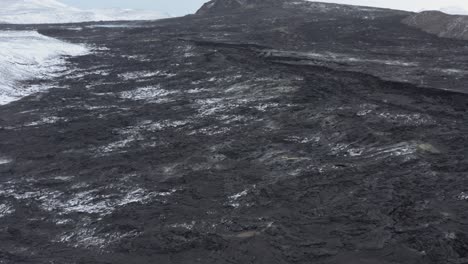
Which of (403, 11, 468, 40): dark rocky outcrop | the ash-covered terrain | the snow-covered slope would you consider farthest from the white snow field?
the snow-covered slope

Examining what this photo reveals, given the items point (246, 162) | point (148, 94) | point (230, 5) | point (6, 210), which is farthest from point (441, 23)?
point (230, 5)

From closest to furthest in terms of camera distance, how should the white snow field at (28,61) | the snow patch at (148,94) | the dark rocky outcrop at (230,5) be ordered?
the snow patch at (148,94)
the white snow field at (28,61)
the dark rocky outcrop at (230,5)

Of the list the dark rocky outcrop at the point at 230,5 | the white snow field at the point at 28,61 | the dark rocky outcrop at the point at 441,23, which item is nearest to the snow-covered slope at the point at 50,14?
the dark rocky outcrop at the point at 230,5

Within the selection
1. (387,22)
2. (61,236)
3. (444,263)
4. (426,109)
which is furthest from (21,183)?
(387,22)

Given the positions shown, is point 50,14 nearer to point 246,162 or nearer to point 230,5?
point 230,5

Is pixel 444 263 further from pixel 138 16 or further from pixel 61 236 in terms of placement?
pixel 138 16

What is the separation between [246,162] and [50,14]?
4876 cm

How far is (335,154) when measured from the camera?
242 inches

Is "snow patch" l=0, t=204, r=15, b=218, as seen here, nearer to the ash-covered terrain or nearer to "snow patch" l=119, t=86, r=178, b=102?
the ash-covered terrain

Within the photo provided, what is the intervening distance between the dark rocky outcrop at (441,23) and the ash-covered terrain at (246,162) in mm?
3170

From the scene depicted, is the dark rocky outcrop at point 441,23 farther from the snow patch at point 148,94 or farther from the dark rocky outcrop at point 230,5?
the dark rocky outcrop at point 230,5

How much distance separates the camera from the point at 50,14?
48594 mm

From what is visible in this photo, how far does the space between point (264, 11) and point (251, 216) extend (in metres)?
23.1

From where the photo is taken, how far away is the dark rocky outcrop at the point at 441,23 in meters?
15.2
